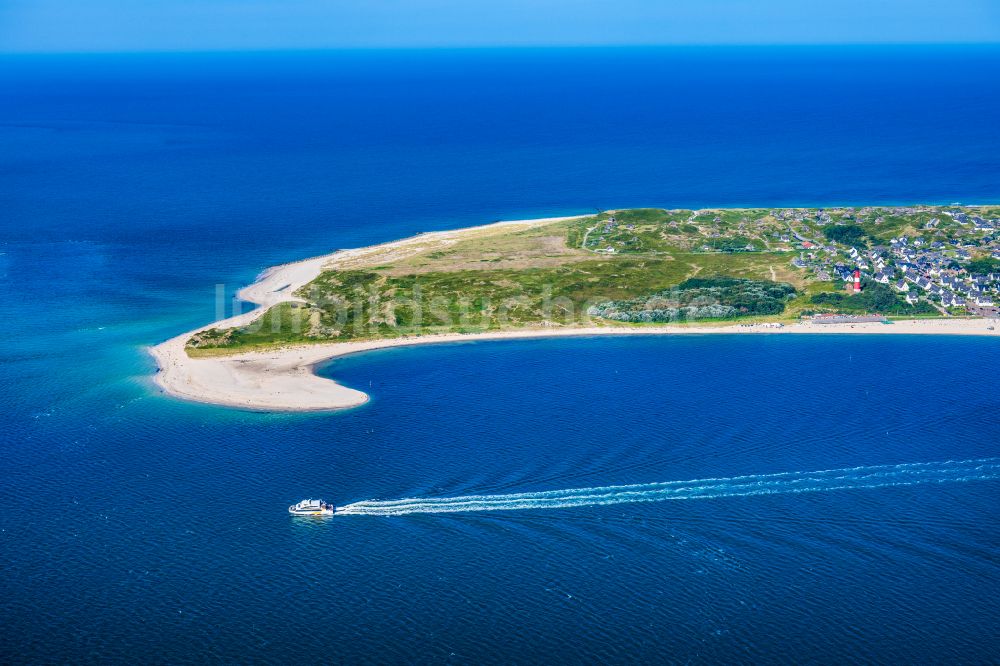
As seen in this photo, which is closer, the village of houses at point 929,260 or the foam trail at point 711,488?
the foam trail at point 711,488

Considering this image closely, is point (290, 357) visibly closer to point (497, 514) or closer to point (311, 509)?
point (311, 509)

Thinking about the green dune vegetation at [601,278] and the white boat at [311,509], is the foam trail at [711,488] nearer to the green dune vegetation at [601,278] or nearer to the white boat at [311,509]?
the white boat at [311,509]

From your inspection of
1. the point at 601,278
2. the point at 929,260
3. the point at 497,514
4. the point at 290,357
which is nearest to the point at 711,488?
the point at 497,514

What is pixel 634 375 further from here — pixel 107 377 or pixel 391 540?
pixel 107 377

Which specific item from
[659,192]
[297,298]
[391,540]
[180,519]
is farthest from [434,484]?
[659,192]

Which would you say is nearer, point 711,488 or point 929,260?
point 711,488

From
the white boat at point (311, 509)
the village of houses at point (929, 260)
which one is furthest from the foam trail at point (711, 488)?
the village of houses at point (929, 260)

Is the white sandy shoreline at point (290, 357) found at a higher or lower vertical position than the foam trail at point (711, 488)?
higher
